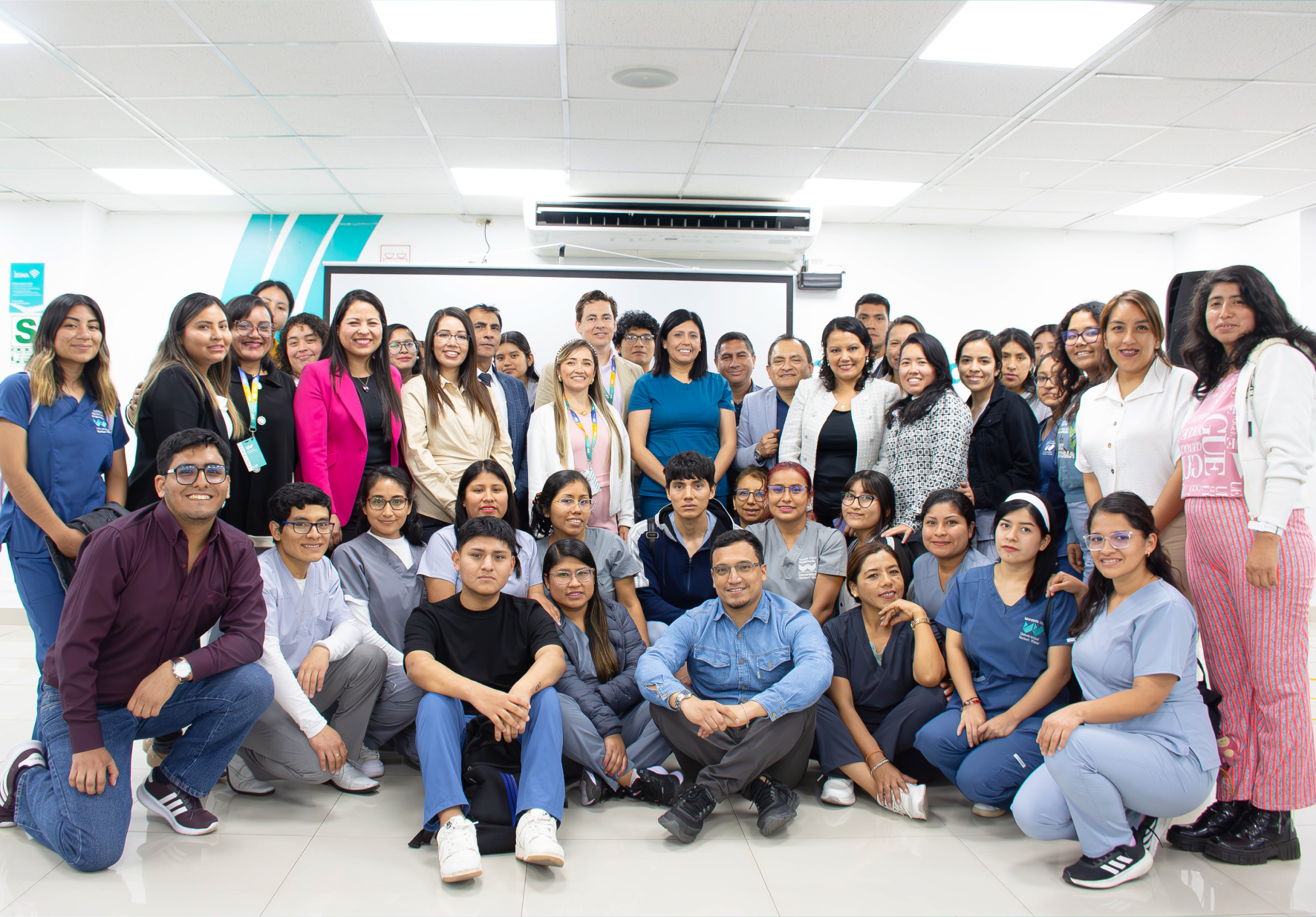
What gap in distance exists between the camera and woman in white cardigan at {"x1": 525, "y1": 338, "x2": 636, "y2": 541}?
3.43 meters

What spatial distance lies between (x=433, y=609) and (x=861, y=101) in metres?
3.83

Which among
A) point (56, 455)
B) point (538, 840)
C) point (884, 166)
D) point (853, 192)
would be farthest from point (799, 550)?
point (853, 192)

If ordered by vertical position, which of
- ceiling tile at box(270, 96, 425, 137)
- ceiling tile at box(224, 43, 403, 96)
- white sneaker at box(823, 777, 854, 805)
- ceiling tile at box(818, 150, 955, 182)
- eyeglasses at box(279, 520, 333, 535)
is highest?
ceiling tile at box(818, 150, 955, 182)

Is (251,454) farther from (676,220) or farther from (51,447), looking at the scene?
(676,220)

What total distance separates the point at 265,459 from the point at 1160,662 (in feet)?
9.96

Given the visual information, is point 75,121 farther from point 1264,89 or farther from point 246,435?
point 1264,89

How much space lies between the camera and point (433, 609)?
8.49ft

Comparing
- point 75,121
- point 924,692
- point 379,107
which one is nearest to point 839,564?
point 924,692

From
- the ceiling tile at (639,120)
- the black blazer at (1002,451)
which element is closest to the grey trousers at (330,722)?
the black blazer at (1002,451)

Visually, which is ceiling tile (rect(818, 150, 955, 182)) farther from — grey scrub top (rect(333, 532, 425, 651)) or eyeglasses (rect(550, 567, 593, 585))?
grey scrub top (rect(333, 532, 425, 651))

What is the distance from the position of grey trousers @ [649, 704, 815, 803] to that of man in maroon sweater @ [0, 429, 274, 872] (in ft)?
4.07

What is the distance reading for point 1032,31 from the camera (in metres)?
3.93

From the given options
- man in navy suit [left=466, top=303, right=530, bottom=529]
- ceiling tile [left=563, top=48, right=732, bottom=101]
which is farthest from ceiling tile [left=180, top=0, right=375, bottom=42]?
man in navy suit [left=466, top=303, right=530, bottom=529]

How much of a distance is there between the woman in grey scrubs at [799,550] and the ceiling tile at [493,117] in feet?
9.80
